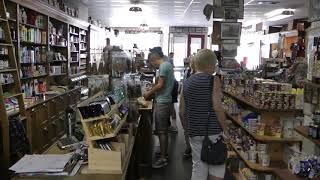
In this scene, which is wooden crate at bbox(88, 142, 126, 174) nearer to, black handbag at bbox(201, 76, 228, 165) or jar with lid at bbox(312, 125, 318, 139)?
black handbag at bbox(201, 76, 228, 165)

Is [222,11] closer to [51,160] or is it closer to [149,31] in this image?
[51,160]

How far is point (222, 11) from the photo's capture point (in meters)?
5.18

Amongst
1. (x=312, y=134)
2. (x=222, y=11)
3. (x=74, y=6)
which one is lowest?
(x=312, y=134)

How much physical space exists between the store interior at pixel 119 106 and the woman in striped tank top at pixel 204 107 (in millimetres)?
601

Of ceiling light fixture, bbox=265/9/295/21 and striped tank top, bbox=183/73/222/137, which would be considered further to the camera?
ceiling light fixture, bbox=265/9/295/21

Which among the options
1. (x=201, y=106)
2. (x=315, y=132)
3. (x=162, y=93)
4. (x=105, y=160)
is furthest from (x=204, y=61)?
(x=162, y=93)

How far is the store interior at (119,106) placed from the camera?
2490mm

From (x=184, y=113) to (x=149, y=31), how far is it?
50.1ft

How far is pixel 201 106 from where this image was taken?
3.01 meters

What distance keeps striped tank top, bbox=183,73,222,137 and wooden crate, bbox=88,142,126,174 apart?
0.90m

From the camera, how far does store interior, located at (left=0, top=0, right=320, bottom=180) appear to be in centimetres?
249


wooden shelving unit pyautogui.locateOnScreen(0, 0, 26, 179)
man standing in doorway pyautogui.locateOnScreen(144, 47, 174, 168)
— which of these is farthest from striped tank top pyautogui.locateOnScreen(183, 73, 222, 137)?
wooden shelving unit pyautogui.locateOnScreen(0, 0, 26, 179)

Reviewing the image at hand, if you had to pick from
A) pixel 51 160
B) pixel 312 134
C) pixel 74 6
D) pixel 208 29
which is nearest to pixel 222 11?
pixel 312 134

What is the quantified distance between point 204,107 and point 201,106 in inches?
1.1
